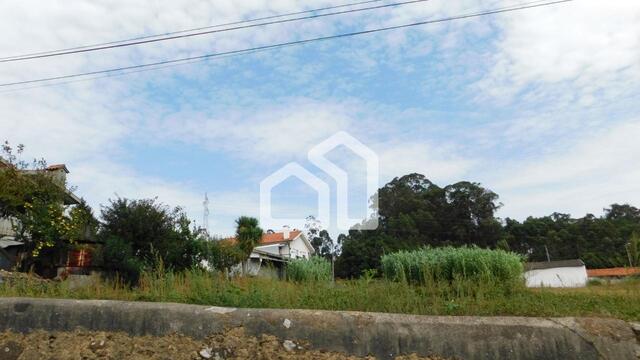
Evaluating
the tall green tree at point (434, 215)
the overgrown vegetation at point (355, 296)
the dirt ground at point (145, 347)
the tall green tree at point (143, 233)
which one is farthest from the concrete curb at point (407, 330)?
the tall green tree at point (434, 215)

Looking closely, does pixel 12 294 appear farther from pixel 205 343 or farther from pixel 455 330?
pixel 455 330

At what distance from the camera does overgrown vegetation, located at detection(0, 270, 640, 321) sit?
399 centimetres

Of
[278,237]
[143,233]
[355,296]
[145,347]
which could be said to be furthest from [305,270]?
[278,237]

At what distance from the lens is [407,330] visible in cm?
355

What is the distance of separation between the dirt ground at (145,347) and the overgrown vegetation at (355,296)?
58cm

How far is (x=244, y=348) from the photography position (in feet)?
12.0

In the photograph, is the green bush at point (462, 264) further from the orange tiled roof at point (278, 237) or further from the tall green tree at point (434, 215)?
the tall green tree at point (434, 215)

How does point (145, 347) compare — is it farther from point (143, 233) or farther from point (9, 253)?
point (9, 253)

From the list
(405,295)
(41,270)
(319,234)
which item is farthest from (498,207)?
(405,295)

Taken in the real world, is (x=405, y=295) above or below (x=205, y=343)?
above

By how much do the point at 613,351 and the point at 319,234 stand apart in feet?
125

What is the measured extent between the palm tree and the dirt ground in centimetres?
1734

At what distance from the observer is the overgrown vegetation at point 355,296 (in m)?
3.99

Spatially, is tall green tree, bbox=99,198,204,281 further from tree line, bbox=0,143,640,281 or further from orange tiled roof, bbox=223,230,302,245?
orange tiled roof, bbox=223,230,302,245
